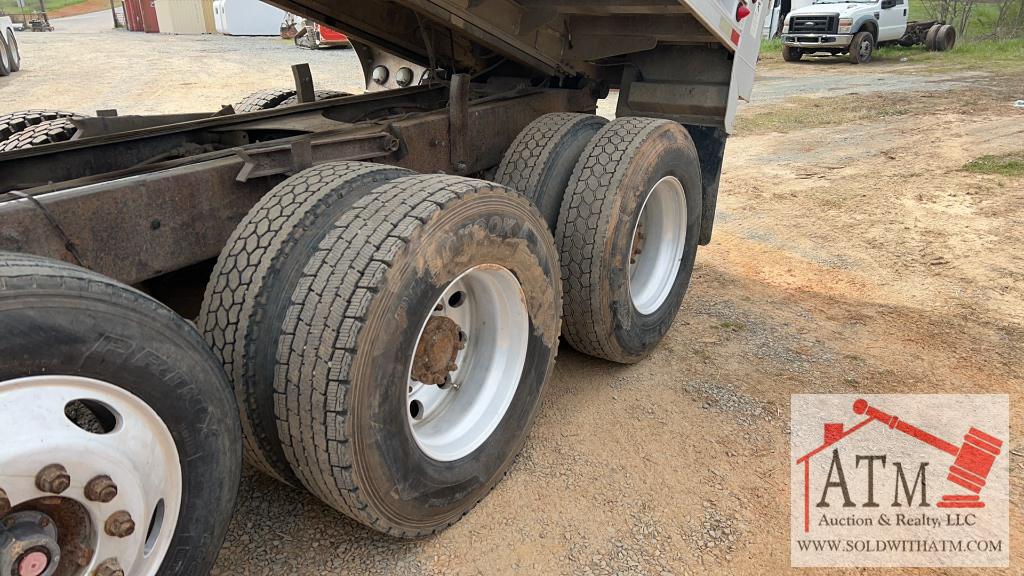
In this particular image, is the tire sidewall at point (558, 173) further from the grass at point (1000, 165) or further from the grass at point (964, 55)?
the grass at point (964, 55)

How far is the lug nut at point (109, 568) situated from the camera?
61.2 inches

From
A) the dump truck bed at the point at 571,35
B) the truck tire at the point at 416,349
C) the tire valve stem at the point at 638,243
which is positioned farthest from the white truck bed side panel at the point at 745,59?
the truck tire at the point at 416,349

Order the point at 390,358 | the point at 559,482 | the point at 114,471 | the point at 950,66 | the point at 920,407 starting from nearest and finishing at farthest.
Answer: the point at 114,471
the point at 390,358
the point at 559,482
the point at 920,407
the point at 950,66

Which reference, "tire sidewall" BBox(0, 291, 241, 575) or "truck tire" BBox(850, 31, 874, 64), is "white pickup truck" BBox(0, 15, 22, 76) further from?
"truck tire" BBox(850, 31, 874, 64)

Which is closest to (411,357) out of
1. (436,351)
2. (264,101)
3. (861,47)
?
(436,351)

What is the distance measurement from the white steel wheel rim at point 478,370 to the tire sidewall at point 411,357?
0.04 meters

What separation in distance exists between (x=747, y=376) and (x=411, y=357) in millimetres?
2082

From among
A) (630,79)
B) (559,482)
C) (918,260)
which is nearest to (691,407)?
(559,482)

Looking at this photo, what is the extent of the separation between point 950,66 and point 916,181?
40.6 ft

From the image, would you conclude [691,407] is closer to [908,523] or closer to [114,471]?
[908,523]

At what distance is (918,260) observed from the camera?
5227mm

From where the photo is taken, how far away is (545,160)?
11.0 ft

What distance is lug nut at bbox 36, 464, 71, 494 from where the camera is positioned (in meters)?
1.43

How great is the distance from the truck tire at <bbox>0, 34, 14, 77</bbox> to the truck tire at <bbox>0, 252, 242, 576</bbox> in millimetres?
19232
